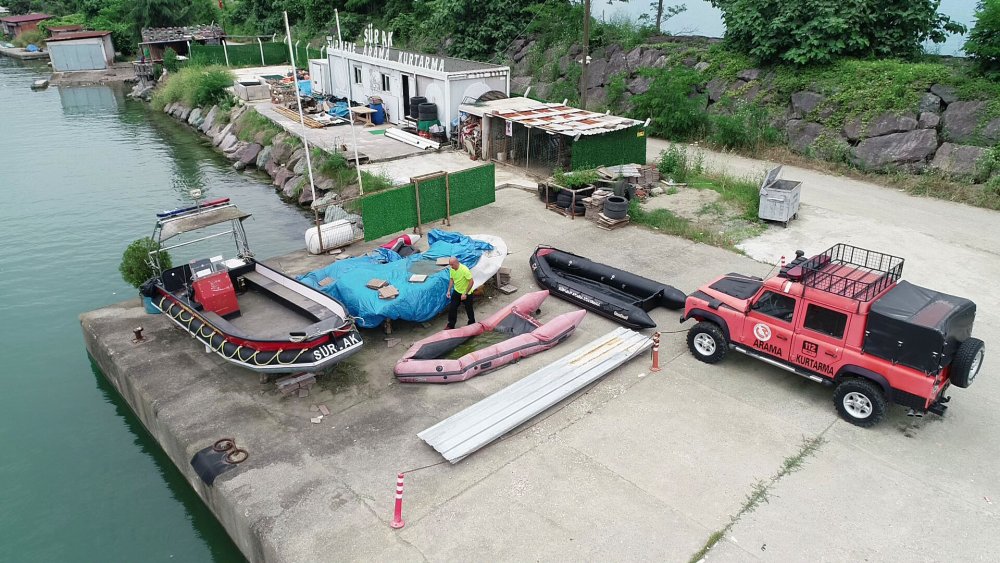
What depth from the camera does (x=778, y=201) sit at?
18.4 meters

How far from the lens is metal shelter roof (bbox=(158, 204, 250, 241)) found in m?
13.0

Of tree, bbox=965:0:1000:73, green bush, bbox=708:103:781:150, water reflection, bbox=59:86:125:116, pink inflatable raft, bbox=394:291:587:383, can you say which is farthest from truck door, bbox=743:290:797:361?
water reflection, bbox=59:86:125:116

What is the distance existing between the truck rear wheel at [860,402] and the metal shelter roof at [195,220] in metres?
11.8

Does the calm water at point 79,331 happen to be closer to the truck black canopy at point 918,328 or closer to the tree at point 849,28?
the truck black canopy at point 918,328

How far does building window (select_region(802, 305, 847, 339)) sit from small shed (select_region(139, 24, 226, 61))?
50.7 meters

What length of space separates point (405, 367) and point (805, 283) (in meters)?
6.91

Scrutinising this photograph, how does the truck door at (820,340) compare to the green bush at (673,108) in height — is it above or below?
below

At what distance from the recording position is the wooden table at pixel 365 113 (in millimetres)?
29712

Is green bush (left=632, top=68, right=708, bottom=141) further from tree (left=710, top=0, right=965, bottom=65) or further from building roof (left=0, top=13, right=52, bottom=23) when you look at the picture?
building roof (left=0, top=13, right=52, bottom=23)

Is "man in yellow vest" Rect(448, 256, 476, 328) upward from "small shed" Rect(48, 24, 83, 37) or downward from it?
downward

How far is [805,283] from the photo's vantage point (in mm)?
10688

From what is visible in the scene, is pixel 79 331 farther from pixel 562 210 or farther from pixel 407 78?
pixel 407 78

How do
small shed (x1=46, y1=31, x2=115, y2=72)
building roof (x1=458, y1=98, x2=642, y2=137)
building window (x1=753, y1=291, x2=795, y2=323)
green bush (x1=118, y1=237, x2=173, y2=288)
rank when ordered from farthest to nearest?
1. small shed (x1=46, y1=31, x2=115, y2=72)
2. building roof (x1=458, y1=98, x2=642, y2=137)
3. green bush (x1=118, y1=237, x2=173, y2=288)
4. building window (x1=753, y1=291, x2=795, y2=323)

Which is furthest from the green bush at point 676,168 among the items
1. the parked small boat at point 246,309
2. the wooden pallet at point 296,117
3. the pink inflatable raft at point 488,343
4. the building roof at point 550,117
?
the wooden pallet at point 296,117
